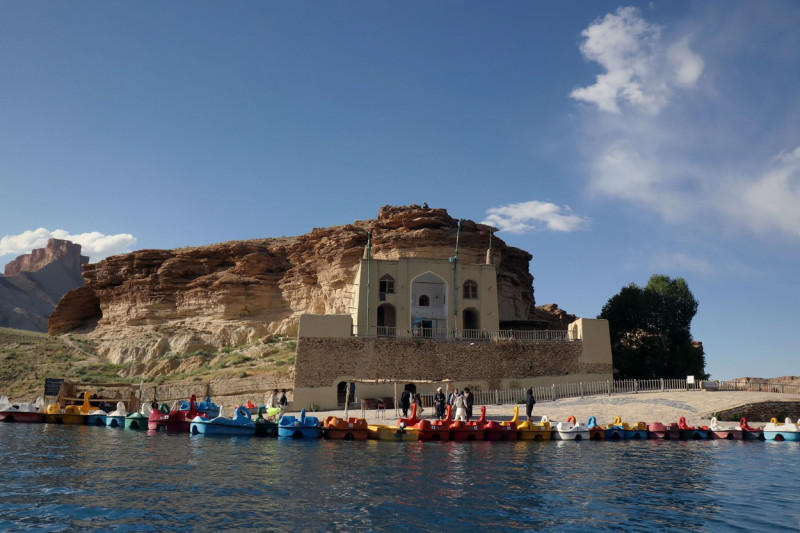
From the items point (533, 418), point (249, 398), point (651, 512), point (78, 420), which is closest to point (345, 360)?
point (249, 398)

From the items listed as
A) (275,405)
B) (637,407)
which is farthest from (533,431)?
(275,405)

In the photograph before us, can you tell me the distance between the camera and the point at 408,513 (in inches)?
371

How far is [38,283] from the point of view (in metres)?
120

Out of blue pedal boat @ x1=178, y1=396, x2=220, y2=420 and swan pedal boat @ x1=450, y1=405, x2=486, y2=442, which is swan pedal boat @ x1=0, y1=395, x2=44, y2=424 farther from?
swan pedal boat @ x1=450, y1=405, x2=486, y2=442

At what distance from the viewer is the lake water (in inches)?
354

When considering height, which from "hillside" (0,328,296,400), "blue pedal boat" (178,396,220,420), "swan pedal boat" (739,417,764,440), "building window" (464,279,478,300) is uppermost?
"building window" (464,279,478,300)

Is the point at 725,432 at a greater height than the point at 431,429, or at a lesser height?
lesser

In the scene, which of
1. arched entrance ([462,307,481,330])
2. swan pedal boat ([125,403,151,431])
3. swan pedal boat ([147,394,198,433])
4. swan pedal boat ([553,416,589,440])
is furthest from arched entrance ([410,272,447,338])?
swan pedal boat ([125,403,151,431])

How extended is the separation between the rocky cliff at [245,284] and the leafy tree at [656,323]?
10.4 m

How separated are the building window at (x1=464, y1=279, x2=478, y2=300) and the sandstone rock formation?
317 feet

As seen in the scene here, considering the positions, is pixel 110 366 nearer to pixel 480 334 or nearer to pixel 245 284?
pixel 245 284

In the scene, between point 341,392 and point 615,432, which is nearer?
point 615,432

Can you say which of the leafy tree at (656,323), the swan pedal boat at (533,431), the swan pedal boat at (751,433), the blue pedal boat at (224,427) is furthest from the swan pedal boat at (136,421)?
the leafy tree at (656,323)

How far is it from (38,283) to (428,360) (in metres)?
118
